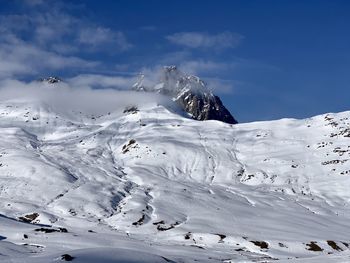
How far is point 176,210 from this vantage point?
482ft

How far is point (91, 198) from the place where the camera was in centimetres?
15800

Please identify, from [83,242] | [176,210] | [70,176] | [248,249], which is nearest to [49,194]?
[70,176]

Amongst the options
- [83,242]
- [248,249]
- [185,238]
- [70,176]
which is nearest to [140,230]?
[185,238]

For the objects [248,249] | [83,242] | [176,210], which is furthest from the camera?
[176,210]

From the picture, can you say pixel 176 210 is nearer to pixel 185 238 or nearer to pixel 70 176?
pixel 185 238

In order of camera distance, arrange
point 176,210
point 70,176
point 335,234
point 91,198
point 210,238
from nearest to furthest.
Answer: point 210,238 → point 335,234 → point 176,210 → point 91,198 → point 70,176

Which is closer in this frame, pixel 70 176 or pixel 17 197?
pixel 17 197

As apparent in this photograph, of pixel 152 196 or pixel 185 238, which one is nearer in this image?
pixel 185 238

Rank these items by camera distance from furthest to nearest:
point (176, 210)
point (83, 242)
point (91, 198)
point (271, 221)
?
point (91, 198) → point (176, 210) → point (271, 221) → point (83, 242)

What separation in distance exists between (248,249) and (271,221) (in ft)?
113

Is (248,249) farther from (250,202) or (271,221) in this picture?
(250,202)

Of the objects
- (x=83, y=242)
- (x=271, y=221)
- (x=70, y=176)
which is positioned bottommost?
(x=83, y=242)

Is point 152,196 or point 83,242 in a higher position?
point 152,196

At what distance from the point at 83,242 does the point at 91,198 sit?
84.5m
